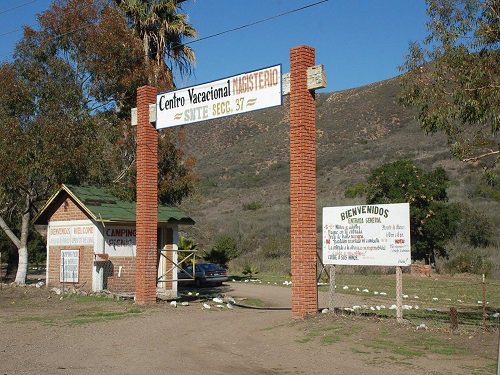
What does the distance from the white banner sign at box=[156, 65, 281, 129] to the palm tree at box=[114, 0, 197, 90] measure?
10.6 m

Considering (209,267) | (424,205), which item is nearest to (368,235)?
(209,267)

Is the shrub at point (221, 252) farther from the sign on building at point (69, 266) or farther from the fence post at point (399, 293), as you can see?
the fence post at point (399, 293)

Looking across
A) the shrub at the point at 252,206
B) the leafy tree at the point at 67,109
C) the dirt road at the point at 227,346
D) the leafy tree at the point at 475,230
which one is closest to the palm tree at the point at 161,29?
the leafy tree at the point at 67,109

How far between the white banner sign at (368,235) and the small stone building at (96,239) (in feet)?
30.2

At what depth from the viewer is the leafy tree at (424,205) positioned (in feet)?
131

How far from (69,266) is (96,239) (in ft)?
6.66

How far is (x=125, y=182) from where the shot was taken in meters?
27.6

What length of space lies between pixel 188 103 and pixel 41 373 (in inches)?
412

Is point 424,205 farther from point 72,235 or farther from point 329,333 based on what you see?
point 329,333

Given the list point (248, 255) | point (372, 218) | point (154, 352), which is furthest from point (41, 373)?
point (248, 255)

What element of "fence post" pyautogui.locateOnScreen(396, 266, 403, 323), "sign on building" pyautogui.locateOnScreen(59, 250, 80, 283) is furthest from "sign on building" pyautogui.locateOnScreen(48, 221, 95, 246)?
"fence post" pyautogui.locateOnScreen(396, 266, 403, 323)

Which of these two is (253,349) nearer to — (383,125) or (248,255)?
(248,255)

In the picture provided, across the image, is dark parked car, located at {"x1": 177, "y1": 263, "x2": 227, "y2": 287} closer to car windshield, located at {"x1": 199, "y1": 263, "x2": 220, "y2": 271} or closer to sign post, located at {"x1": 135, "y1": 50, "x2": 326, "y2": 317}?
car windshield, located at {"x1": 199, "y1": 263, "x2": 220, "y2": 271}

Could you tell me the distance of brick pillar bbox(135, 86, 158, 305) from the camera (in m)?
19.3
